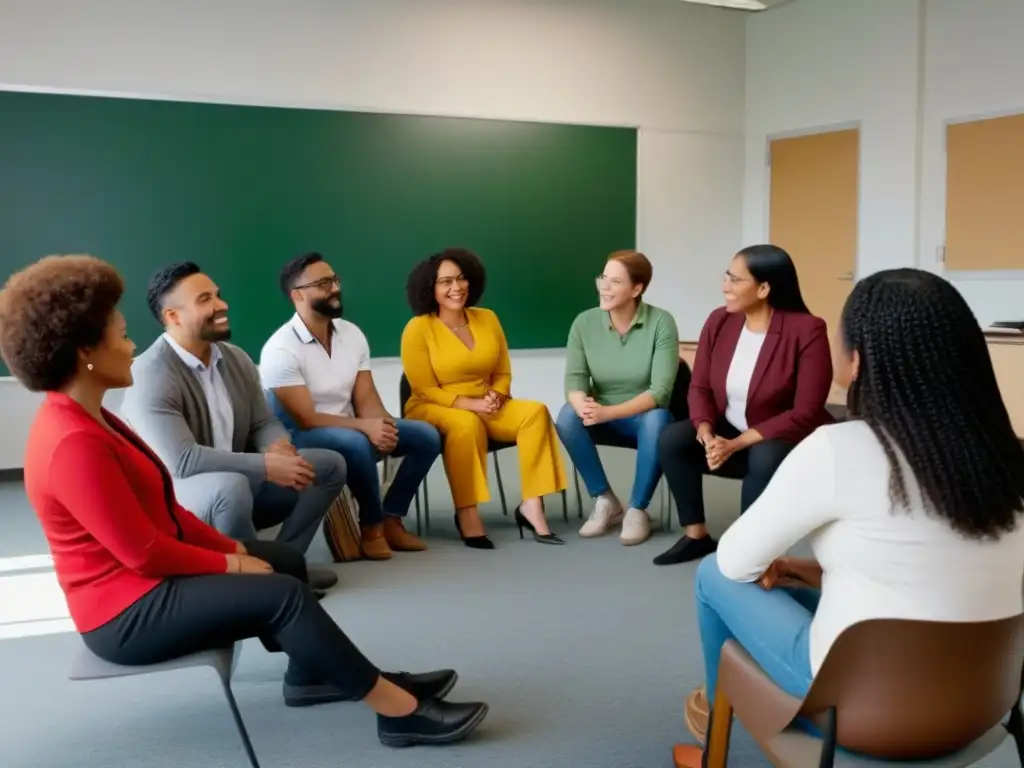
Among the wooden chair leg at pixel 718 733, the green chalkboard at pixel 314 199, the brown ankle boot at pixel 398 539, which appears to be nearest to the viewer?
the wooden chair leg at pixel 718 733

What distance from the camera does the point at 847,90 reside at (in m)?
6.54

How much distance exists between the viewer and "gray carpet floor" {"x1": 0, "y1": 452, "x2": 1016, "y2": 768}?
7.20 feet

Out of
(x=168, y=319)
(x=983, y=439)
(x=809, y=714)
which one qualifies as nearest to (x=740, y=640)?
(x=809, y=714)

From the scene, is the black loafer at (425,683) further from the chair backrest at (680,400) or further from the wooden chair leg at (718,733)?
the chair backrest at (680,400)

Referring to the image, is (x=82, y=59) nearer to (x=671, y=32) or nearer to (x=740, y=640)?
(x=671, y=32)

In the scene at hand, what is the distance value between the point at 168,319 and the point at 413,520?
1.72 m

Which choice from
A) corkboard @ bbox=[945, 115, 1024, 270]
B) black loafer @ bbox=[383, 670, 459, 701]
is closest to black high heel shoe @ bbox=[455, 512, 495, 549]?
black loafer @ bbox=[383, 670, 459, 701]

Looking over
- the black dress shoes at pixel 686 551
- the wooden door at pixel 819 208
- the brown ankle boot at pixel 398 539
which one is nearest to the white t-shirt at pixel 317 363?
the brown ankle boot at pixel 398 539

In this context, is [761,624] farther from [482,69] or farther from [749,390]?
[482,69]

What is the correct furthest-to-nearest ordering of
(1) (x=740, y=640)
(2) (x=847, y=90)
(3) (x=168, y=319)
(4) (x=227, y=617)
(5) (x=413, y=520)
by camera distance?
(2) (x=847, y=90), (5) (x=413, y=520), (3) (x=168, y=319), (4) (x=227, y=617), (1) (x=740, y=640)

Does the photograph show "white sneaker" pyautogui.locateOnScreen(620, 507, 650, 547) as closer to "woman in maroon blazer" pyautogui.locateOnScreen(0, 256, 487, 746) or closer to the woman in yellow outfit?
the woman in yellow outfit

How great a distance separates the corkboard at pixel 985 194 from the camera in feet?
18.3

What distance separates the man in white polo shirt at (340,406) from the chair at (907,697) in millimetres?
2353

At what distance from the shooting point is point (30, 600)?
3.30 metres
